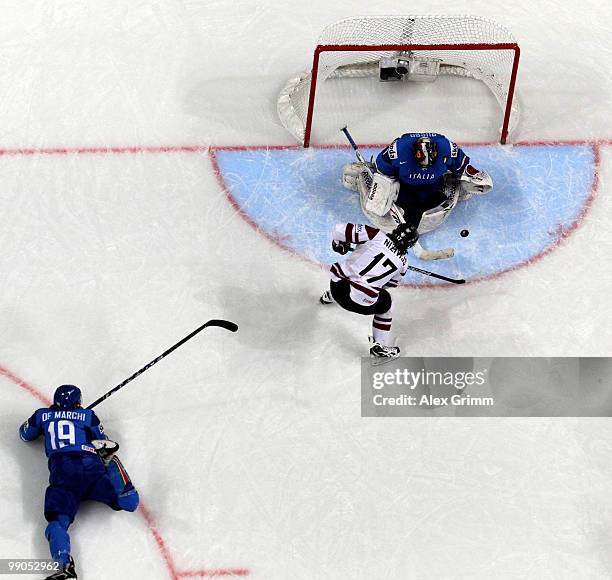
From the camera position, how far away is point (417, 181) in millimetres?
6965

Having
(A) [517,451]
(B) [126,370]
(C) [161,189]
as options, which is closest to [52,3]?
(C) [161,189]

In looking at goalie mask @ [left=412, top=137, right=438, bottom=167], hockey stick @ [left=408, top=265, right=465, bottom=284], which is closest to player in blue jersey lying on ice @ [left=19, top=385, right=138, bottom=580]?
hockey stick @ [left=408, top=265, right=465, bottom=284]

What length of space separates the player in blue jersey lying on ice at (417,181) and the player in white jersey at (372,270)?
64cm

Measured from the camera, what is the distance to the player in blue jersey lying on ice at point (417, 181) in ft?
22.7

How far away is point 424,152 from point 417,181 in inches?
7.1

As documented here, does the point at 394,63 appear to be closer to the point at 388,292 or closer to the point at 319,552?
the point at 388,292

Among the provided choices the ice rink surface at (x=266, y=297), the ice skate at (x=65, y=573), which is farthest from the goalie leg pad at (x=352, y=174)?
the ice skate at (x=65, y=573)

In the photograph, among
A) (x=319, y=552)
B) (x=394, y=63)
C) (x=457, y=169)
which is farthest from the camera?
(x=394, y=63)

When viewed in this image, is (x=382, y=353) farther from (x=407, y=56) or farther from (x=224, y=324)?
(x=407, y=56)

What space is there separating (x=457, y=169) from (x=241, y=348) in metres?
1.59

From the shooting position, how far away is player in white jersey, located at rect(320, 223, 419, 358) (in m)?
6.20

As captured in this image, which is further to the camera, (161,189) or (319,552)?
(161,189)

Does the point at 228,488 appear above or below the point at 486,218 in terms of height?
below

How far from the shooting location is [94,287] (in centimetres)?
681
